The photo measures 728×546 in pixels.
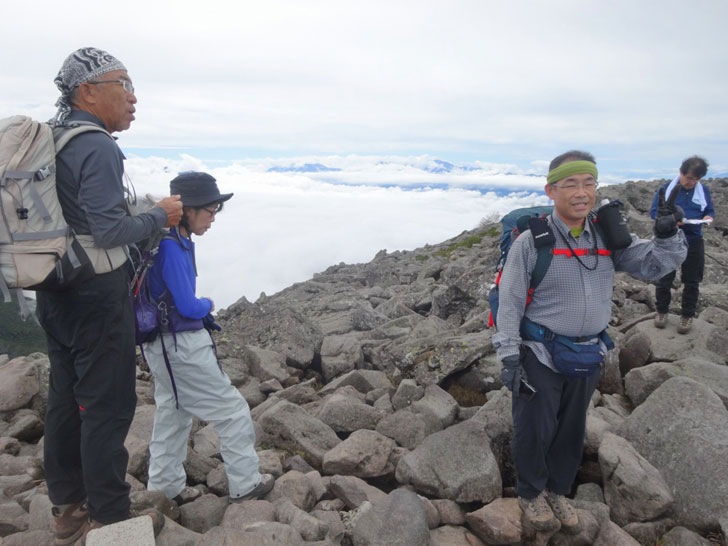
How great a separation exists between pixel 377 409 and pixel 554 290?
4.41 m

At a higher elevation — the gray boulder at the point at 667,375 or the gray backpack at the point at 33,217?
the gray backpack at the point at 33,217

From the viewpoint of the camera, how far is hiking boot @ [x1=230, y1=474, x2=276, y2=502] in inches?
213

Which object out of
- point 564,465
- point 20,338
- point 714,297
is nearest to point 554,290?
point 564,465

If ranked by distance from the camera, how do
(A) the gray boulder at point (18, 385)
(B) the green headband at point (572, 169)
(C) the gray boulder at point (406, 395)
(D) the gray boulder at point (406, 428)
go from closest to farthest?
(B) the green headband at point (572, 169) < (D) the gray boulder at point (406, 428) < (C) the gray boulder at point (406, 395) < (A) the gray boulder at point (18, 385)

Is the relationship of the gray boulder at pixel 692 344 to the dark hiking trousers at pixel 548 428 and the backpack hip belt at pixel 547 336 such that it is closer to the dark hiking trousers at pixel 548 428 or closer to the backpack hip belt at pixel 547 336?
the dark hiking trousers at pixel 548 428

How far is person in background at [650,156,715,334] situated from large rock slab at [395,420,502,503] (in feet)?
21.8

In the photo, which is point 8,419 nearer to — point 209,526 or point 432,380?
point 209,526

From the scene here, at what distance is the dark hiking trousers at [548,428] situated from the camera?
4.95m

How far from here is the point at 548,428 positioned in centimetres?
504

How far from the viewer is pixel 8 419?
335 inches

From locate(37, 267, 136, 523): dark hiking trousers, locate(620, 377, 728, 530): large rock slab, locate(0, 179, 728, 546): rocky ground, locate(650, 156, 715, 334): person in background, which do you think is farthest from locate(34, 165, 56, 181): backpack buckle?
locate(650, 156, 715, 334): person in background

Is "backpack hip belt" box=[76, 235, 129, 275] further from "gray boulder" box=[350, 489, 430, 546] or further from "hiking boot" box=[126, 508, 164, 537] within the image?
"gray boulder" box=[350, 489, 430, 546]

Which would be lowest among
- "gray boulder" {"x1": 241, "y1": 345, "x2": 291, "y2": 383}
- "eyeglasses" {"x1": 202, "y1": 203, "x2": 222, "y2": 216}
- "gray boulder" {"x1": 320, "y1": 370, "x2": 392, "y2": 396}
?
"gray boulder" {"x1": 241, "y1": 345, "x2": 291, "y2": 383}

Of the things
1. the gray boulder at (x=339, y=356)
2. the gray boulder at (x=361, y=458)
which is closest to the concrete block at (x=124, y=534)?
the gray boulder at (x=361, y=458)
